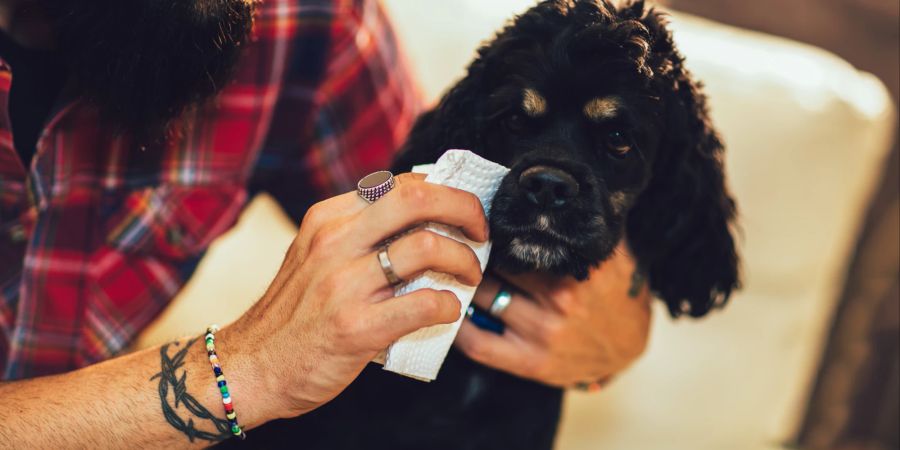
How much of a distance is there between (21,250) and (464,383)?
0.85m

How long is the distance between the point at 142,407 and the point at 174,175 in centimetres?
59

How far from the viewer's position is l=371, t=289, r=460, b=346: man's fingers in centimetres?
94

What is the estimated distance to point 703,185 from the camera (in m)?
1.42

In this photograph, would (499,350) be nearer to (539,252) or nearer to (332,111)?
(539,252)

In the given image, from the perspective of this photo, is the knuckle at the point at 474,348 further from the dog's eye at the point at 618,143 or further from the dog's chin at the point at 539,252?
the dog's eye at the point at 618,143

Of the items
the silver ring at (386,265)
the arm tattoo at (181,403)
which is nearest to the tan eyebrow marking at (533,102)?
the silver ring at (386,265)

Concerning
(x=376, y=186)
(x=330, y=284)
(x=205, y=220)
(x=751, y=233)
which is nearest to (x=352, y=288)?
(x=330, y=284)

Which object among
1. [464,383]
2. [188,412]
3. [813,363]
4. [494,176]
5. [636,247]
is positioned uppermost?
[494,176]

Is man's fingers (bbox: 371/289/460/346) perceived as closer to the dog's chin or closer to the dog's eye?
the dog's chin

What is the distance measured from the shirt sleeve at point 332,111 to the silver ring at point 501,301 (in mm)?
510

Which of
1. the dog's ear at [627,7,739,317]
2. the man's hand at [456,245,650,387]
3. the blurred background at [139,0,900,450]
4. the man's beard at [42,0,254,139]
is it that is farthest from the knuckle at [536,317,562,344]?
the man's beard at [42,0,254,139]

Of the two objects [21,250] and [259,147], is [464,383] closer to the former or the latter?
[259,147]

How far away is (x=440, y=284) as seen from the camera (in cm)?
103

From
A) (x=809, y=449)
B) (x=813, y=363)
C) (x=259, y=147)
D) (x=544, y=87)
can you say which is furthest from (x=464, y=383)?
(x=809, y=449)
